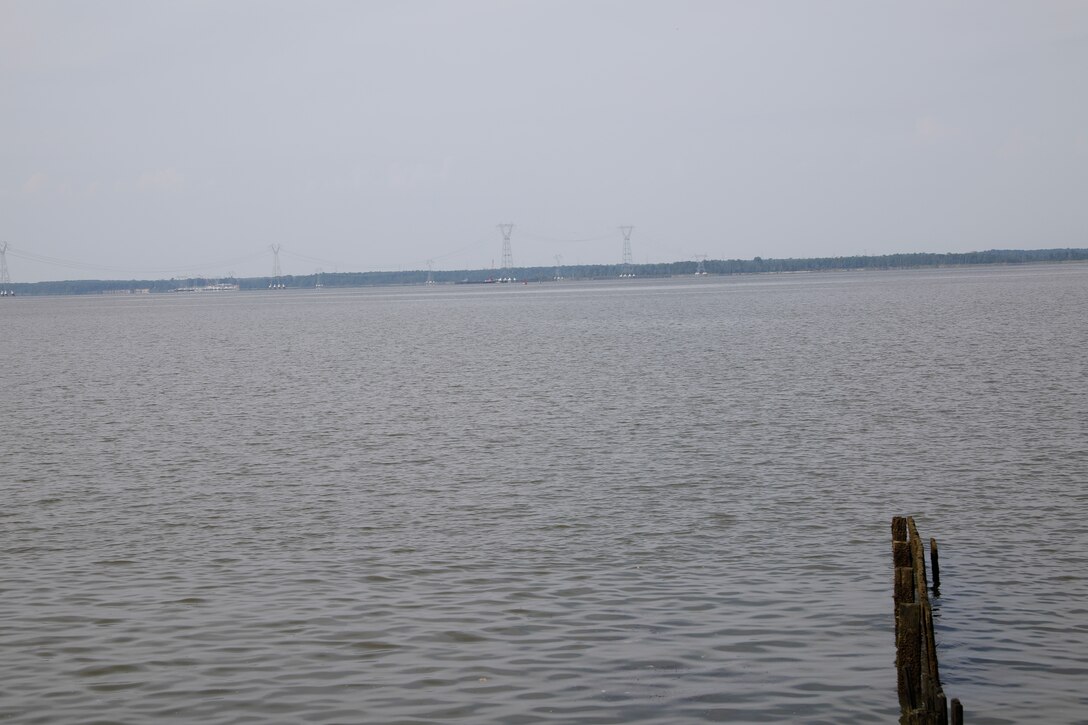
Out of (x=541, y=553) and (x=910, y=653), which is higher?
(x=910, y=653)

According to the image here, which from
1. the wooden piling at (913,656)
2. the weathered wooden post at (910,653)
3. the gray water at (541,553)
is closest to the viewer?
the wooden piling at (913,656)

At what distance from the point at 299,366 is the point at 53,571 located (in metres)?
44.5

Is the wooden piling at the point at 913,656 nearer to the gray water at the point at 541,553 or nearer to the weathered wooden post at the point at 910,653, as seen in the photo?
the weathered wooden post at the point at 910,653

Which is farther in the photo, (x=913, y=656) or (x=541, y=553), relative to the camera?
(x=541, y=553)

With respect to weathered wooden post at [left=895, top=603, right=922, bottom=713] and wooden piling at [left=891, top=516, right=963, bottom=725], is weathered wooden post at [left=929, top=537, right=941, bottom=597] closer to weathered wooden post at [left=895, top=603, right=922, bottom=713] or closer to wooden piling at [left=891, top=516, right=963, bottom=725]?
wooden piling at [left=891, top=516, right=963, bottom=725]

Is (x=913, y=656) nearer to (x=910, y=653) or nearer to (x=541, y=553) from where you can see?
(x=910, y=653)

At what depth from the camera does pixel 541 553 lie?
18.0 meters

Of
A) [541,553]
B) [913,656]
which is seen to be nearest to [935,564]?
[913,656]

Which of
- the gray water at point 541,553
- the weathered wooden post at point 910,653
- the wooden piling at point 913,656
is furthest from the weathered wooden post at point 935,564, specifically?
the weathered wooden post at point 910,653

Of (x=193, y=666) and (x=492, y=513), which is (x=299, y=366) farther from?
(x=193, y=666)

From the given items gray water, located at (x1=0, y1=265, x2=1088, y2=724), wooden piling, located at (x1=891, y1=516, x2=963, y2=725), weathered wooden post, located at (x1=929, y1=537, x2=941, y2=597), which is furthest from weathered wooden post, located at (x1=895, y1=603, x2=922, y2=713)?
weathered wooden post, located at (x1=929, y1=537, x2=941, y2=597)

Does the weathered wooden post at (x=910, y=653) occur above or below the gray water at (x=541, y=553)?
above

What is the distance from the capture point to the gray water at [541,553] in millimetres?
12383

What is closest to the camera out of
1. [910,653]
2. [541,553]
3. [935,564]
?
[910,653]
